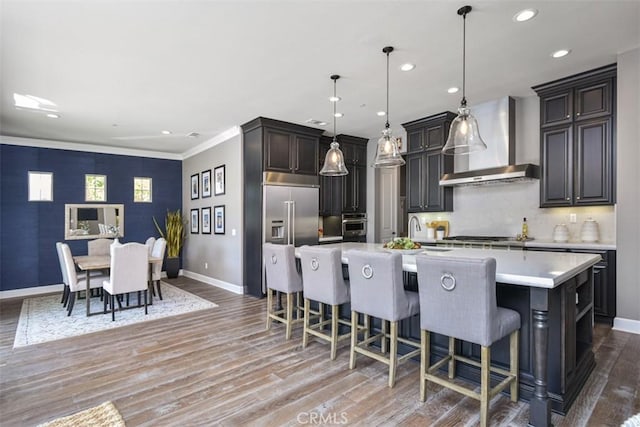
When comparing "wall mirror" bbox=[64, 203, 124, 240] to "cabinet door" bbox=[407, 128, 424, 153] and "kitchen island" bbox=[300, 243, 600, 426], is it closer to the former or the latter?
"cabinet door" bbox=[407, 128, 424, 153]

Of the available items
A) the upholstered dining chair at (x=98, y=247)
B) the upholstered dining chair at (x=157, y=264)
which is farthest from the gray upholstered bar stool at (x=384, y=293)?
the upholstered dining chair at (x=98, y=247)

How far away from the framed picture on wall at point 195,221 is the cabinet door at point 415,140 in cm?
454

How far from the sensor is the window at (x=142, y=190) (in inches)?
287

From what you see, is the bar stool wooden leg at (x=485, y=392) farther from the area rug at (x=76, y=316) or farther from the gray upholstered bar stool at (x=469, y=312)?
the area rug at (x=76, y=316)

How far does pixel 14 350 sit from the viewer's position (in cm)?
330

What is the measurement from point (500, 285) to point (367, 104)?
3.16 meters

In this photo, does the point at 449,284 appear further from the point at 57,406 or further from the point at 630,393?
the point at 57,406

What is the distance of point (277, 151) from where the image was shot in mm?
5469

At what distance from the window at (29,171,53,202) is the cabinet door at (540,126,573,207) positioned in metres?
8.24

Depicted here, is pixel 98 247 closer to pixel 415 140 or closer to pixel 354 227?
pixel 354 227

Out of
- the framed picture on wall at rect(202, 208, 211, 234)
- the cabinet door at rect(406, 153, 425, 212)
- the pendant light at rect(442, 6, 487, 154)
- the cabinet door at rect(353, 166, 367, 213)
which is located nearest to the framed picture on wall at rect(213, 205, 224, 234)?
the framed picture on wall at rect(202, 208, 211, 234)

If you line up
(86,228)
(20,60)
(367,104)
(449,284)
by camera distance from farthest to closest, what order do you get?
(86,228) → (367,104) → (20,60) → (449,284)

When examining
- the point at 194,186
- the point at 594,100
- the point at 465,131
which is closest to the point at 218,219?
the point at 194,186

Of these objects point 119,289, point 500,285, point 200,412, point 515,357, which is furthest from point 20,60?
point 515,357
